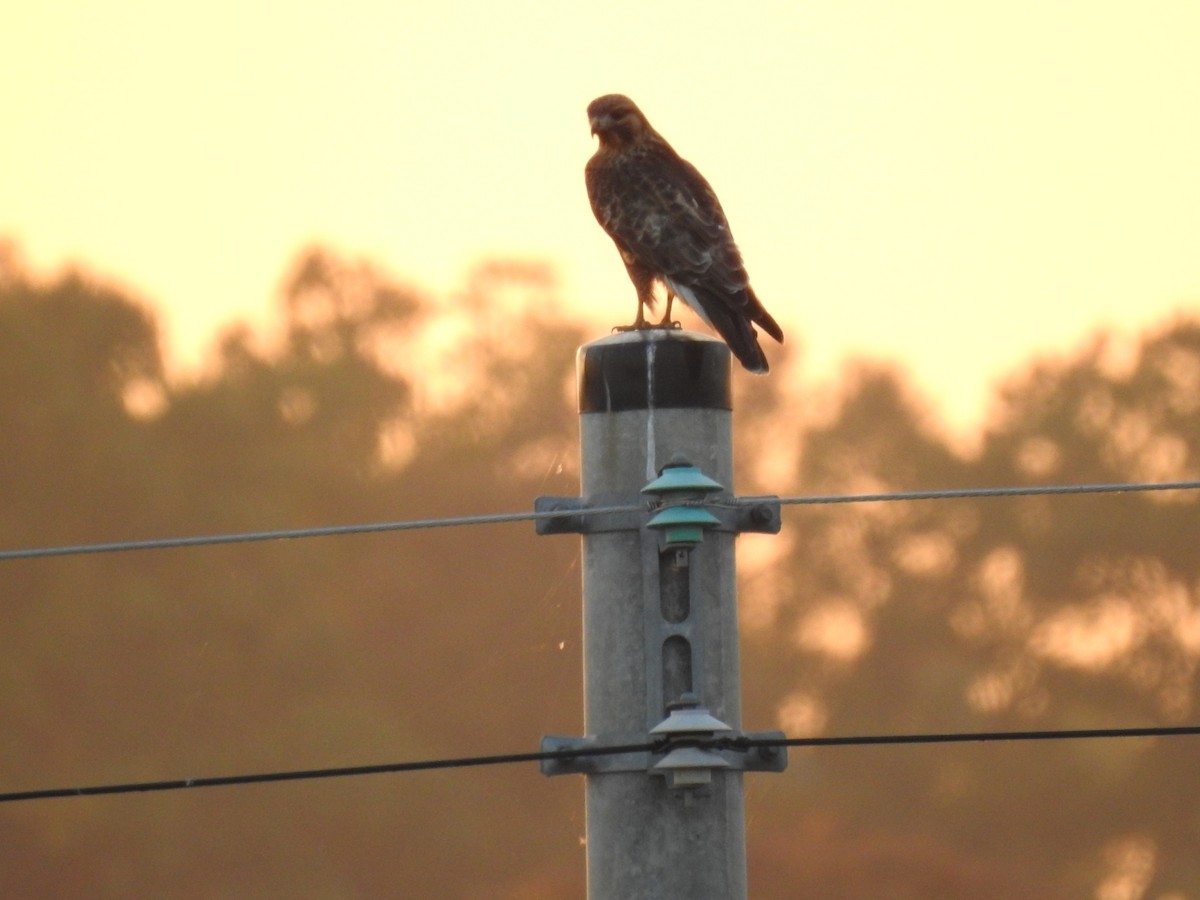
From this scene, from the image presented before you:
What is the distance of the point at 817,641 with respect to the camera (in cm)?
3209

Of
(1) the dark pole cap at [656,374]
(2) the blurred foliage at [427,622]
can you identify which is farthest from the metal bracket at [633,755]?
(2) the blurred foliage at [427,622]

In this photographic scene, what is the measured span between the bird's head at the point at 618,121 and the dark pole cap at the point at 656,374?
4.54 metres

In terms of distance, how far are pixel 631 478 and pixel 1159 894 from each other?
25.8m

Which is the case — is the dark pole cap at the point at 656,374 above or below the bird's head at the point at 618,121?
below

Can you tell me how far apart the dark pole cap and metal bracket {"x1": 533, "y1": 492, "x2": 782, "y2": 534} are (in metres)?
0.18

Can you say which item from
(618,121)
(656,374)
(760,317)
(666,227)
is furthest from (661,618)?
(618,121)

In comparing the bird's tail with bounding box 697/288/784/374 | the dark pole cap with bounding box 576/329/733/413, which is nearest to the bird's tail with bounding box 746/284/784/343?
the bird's tail with bounding box 697/288/784/374

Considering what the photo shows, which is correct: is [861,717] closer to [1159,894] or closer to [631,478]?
[1159,894]

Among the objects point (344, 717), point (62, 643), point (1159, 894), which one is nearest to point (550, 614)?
point (344, 717)

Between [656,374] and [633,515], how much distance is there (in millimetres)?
269

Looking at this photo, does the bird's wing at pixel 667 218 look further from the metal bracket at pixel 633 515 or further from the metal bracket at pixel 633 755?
the metal bracket at pixel 633 755

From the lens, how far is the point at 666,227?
27.7 feet

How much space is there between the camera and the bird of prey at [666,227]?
745cm

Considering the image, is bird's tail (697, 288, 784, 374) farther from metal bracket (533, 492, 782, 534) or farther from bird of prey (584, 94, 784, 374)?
metal bracket (533, 492, 782, 534)
